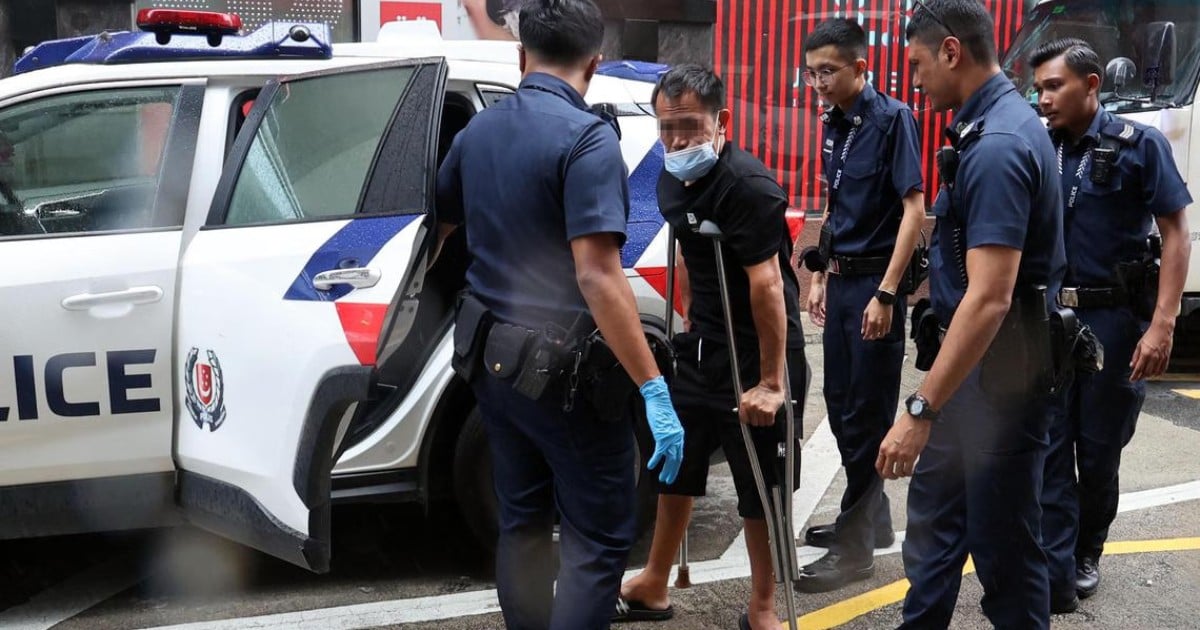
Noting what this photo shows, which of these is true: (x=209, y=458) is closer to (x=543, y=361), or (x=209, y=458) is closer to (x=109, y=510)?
(x=109, y=510)

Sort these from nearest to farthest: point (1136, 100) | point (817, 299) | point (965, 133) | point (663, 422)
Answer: point (663, 422), point (965, 133), point (817, 299), point (1136, 100)

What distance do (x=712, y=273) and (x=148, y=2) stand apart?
5845 millimetres

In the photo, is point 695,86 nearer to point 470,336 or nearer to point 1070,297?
point 470,336

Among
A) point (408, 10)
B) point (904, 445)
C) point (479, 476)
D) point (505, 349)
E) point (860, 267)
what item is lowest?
point (479, 476)

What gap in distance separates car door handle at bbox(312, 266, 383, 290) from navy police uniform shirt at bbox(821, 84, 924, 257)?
176cm

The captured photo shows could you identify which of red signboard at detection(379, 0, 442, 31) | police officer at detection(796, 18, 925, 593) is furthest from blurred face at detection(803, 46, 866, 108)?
red signboard at detection(379, 0, 442, 31)

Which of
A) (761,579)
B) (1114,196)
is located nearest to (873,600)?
(761,579)

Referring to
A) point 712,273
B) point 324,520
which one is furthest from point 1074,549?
point 324,520

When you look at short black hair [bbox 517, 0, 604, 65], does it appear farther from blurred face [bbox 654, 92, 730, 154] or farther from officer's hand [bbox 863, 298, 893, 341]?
officer's hand [bbox 863, 298, 893, 341]

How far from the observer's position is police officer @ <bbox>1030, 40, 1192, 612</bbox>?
3861mm

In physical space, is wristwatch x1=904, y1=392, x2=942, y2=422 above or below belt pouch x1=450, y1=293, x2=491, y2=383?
below

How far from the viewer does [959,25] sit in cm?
Result: 295

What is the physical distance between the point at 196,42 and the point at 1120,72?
5.52 meters

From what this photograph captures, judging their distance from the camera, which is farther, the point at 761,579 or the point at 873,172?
the point at 873,172
